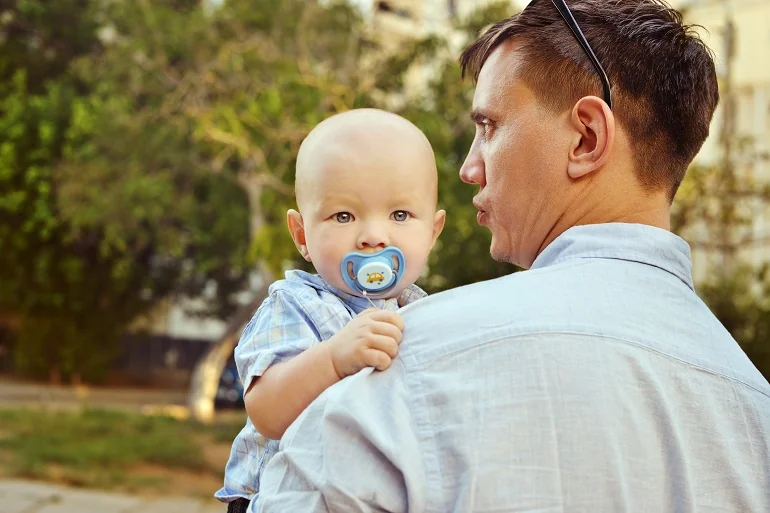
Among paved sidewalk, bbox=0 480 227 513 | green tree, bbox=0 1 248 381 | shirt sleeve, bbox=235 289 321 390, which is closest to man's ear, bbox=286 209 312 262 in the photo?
shirt sleeve, bbox=235 289 321 390

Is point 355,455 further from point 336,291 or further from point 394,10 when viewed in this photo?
point 394,10

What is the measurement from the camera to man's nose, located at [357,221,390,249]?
64.0 inches

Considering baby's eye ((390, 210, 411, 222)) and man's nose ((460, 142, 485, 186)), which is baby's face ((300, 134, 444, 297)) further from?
man's nose ((460, 142, 485, 186))

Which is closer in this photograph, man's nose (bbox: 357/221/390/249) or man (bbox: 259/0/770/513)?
man (bbox: 259/0/770/513)

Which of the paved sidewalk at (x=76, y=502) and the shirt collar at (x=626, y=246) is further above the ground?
the shirt collar at (x=626, y=246)

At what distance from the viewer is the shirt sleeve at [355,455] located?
1104 millimetres

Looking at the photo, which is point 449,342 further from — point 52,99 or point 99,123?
point 52,99

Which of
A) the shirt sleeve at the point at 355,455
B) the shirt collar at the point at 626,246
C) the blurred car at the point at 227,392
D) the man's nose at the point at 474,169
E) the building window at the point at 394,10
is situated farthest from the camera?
the building window at the point at 394,10

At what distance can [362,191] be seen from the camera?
1.62 meters

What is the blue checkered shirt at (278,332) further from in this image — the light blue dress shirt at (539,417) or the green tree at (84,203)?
the green tree at (84,203)

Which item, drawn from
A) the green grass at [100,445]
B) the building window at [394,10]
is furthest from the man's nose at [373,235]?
the building window at [394,10]

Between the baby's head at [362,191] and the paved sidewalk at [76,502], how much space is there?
6480 millimetres

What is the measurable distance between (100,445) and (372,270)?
33.1 feet

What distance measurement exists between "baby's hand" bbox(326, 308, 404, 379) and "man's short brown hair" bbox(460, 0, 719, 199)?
416 mm
